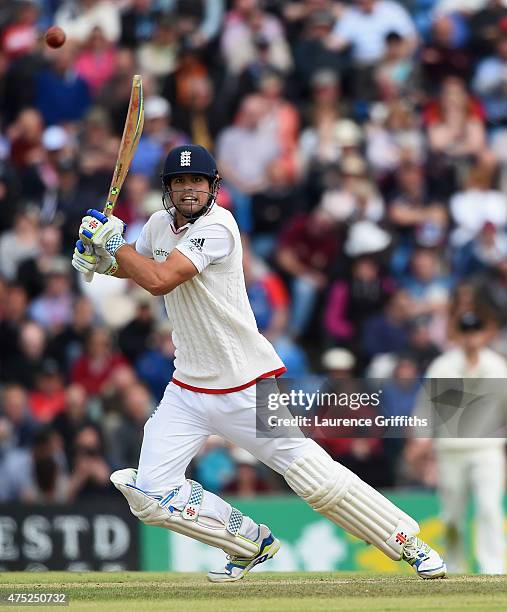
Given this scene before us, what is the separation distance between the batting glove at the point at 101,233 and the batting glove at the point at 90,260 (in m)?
0.09

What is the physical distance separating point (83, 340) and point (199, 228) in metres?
5.22

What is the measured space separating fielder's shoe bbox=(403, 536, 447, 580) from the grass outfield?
51 millimetres

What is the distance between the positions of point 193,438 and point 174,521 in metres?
0.40

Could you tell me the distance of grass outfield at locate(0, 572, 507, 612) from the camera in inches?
240

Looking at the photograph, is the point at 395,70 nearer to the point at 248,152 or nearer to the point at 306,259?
the point at 248,152

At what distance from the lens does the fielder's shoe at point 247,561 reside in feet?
23.1

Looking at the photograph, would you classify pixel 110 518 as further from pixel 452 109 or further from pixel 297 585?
pixel 452 109

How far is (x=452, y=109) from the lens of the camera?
12930 mm

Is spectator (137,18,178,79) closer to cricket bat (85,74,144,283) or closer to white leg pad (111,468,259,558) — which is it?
cricket bat (85,74,144,283)

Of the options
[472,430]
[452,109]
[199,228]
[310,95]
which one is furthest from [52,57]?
[199,228]

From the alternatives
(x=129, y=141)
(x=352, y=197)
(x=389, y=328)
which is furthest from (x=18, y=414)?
(x=129, y=141)

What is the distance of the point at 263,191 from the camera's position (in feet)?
41.0

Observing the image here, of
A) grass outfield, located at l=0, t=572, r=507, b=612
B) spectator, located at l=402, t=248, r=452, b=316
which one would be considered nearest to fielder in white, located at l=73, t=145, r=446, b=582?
grass outfield, located at l=0, t=572, r=507, b=612

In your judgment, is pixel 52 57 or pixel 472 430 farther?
pixel 52 57
